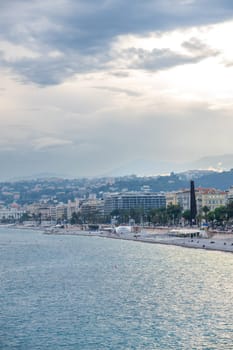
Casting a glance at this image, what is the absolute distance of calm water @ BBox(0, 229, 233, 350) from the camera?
20375 mm

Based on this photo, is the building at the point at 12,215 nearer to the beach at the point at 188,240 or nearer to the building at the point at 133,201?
the building at the point at 133,201

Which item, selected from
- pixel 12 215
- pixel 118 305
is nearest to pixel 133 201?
pixel 12 215

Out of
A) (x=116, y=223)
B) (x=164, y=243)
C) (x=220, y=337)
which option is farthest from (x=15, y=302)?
(x=116, y=223)

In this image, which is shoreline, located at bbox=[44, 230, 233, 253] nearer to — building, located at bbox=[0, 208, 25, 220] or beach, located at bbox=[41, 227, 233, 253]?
beach, located at bbox=[41, 227, 233, 253]

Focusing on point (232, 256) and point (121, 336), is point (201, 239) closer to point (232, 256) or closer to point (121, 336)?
point (232, 256)

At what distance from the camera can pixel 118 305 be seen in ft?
84.2

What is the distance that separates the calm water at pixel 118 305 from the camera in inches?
802

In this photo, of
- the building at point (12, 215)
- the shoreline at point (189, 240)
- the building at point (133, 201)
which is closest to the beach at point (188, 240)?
the shoreline at point (189, 240)

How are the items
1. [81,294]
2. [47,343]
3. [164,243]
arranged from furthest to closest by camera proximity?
[164,243] < [81,294] < [47,343]

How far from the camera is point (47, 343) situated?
66.1ft

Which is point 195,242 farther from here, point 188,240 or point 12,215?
point 12,215

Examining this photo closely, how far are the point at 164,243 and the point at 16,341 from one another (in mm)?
44163

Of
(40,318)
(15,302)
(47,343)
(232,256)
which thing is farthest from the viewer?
(232,256)

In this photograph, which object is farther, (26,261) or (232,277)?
(26,261)
